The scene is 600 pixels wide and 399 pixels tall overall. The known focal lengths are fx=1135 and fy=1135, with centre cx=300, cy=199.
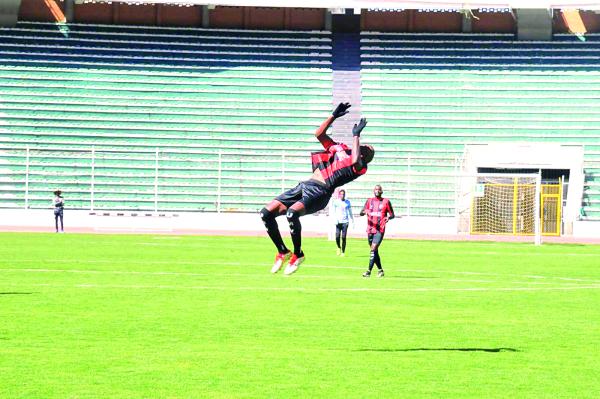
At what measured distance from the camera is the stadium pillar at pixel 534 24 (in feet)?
186

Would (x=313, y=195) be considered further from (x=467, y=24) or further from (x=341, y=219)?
(x=467, y=24)

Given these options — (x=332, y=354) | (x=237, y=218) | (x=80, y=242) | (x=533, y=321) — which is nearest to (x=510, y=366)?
(x=332, y=354)

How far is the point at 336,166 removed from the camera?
54.0 feet

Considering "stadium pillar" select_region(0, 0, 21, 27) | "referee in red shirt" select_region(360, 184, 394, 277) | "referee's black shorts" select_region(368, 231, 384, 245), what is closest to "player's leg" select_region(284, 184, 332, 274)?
"referee's black shorts" select_region(368, 231, 384, 245)

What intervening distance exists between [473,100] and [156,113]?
49.8 ft

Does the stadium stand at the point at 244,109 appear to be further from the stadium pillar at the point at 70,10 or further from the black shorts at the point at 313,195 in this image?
the black shorts at the point at 313,195

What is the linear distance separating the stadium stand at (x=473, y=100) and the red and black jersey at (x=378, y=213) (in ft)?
80.7

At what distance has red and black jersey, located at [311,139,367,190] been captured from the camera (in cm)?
1642

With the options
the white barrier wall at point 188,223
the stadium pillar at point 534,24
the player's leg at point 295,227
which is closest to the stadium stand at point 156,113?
the white barrier wall at point 188,223

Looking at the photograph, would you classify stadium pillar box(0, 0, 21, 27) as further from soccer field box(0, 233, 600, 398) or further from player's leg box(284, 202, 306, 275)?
player's leg box(284, 202, 306, 275)

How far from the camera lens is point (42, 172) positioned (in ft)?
168

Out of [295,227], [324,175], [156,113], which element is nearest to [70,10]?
[156,113]

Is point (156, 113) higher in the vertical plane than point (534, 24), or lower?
lower

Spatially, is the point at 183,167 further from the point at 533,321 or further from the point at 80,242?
the point at 533,321
